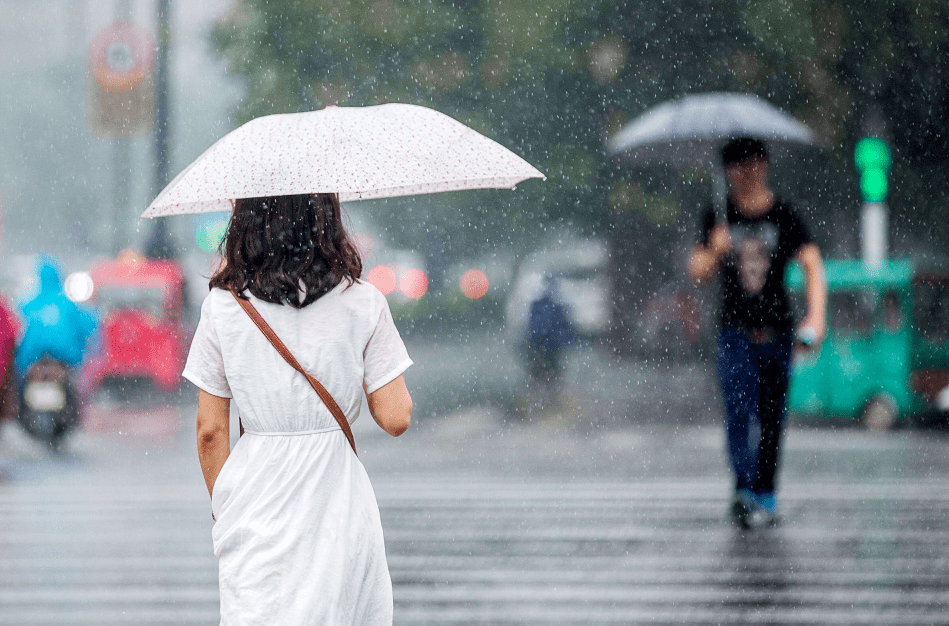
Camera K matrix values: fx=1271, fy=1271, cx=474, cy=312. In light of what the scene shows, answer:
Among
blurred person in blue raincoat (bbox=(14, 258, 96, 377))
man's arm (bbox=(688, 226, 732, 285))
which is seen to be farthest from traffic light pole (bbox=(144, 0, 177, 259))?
man's arm (bbox=(688, 226, 732, 285))

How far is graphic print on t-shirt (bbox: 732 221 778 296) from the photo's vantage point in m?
6.30

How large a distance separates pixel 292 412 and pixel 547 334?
13277mm

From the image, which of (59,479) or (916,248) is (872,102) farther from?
(59,479)

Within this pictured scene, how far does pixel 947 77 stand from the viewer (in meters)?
16.3

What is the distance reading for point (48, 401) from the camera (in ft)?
33.0

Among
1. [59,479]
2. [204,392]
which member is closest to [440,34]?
[59,479]

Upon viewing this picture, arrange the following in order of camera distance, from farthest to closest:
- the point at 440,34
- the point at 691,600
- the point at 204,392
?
the point at 440,34 → the point at 691,600 → the point at 204,392

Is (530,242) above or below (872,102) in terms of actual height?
below

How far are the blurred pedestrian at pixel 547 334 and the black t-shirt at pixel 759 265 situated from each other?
908cm

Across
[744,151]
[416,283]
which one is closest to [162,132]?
[744,151]

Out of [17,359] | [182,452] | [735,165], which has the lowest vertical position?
[182,452]

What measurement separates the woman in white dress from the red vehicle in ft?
42.6

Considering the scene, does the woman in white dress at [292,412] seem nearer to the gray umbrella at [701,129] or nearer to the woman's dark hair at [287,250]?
the woman's dark hair at [287,250]

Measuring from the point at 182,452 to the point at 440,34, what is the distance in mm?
8790
